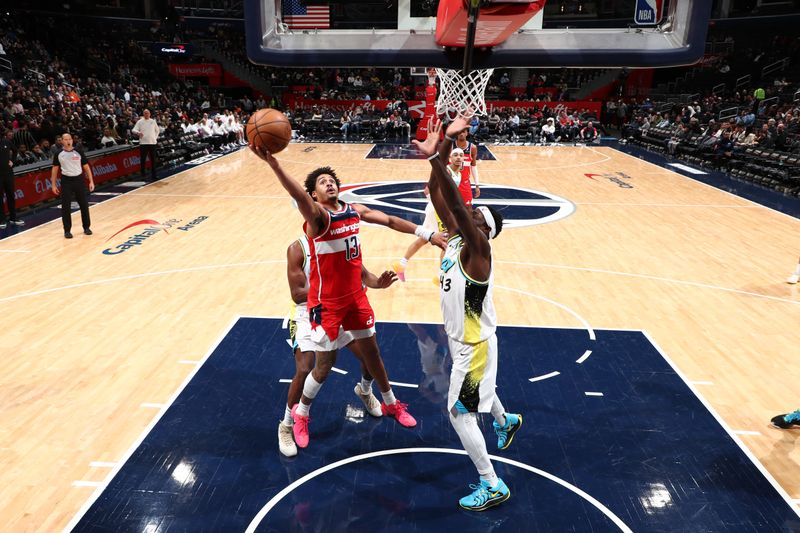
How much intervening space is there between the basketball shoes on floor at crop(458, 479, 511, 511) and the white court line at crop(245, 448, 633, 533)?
18.5 inches

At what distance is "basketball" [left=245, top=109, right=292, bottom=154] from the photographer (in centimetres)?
380

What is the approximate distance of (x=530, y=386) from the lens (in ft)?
17.2

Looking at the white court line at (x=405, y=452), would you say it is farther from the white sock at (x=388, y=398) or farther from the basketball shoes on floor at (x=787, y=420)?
the basketball shoes on floor at (x=787, y=420)

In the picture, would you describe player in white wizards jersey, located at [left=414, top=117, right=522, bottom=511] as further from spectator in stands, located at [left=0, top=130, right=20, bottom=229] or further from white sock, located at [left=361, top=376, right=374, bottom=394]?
spectator in stands, located at [left=0, top=130, right=20, bottom=229]

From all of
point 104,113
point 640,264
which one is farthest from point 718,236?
point 104,113

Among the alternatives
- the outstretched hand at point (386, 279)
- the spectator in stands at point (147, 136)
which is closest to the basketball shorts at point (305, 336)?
the outstretched hand at point (386, 279)

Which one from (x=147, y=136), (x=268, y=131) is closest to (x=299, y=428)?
(x=268, y=131)

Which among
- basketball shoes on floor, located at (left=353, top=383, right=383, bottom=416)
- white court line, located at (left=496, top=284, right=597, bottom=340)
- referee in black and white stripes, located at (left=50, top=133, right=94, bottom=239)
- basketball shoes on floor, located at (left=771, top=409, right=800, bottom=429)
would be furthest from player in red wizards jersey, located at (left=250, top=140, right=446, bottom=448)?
referee in black and white stripes, located at (left=50, top=133, right=94, bottom=239)

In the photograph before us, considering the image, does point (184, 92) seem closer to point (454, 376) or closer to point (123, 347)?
point (123, 347)

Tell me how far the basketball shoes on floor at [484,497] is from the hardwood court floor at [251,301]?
187 centimetres

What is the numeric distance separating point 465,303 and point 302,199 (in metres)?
1.19

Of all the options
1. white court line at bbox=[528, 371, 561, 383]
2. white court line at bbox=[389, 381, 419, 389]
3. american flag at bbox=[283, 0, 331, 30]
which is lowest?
white court line at bbox=[389, 381, 419, 389]

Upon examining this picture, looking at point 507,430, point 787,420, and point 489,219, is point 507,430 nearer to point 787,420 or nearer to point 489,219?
point 489,219

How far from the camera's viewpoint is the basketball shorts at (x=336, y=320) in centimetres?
405
